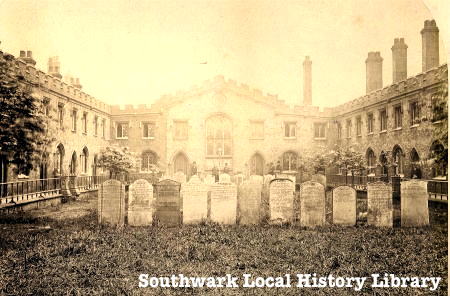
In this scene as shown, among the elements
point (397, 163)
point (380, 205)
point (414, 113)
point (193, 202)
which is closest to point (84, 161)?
point (193, 202)

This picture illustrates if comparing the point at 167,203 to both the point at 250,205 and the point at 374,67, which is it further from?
the point at 374,67

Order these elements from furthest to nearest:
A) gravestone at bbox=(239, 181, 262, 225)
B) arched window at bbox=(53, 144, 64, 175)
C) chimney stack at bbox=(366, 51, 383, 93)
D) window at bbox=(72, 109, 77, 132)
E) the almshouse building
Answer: window at bbox=(72, 109, 77, 132) → arched window at bbox=(53, 144, 64, 175) → gravestone at bbox=(239, 181, 262, 225) → the almshouse building → chimney stack at bbox=(366, 51, 383, 93)

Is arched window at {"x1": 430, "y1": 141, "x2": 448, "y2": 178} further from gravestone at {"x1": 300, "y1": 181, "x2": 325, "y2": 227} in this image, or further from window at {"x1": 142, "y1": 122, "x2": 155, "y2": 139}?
window at {"x1": 142, "y1": 122, "x2": 155, "y2": 139}

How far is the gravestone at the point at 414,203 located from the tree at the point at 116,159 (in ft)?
22.6

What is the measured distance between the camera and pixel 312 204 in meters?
7.63

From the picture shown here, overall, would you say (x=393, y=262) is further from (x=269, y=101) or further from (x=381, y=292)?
(x=269, y=101)

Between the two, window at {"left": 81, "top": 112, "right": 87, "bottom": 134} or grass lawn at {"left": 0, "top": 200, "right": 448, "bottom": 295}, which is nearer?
grass lawn at {"left": 0, "top": 200, "right": 448, "bottom": 295}

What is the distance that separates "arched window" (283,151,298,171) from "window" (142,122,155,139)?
13.6 feet

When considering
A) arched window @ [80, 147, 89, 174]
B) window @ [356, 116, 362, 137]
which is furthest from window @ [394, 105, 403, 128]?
arched window @ [80, 147, 89, 174]

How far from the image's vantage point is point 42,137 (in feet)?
21.2

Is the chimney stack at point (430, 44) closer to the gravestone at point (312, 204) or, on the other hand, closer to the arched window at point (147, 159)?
the gravestone at point (312, 204)

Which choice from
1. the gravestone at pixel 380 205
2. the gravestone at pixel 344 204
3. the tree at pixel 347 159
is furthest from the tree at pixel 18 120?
the tree at pixel 347 159

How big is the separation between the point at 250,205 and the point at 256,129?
297cm

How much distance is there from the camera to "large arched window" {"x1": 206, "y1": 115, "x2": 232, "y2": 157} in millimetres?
9124
